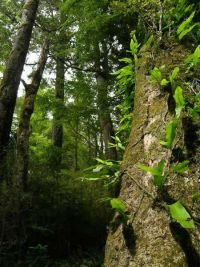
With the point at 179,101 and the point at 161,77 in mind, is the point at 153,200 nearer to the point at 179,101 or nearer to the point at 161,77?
the point at 179,101

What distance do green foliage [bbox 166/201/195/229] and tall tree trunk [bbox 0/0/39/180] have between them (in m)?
4.25

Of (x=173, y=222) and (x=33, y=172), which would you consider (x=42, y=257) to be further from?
(x=173, y=222)

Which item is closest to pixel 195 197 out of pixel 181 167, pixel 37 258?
pixel 181 167

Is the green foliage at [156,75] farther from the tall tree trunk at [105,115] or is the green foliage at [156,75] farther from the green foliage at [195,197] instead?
the tall tree trunk at [105,115]

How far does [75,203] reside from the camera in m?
8.08

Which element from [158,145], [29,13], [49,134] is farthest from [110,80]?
[49,134]

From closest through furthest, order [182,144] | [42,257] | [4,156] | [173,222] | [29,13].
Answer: [173,222]
[182,144]
[4,156]
[42,257]
[29,13]

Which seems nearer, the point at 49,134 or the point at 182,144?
the point at 182,144

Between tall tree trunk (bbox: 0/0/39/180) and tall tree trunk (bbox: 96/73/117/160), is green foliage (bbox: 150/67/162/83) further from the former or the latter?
tall tree trunk (bbox: 96/73/117/160)

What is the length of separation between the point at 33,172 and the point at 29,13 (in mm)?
3724

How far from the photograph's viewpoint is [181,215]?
1.52m

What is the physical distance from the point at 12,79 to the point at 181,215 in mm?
5089

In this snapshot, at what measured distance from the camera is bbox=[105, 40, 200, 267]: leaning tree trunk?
1514 millimetres

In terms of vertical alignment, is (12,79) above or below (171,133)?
above
